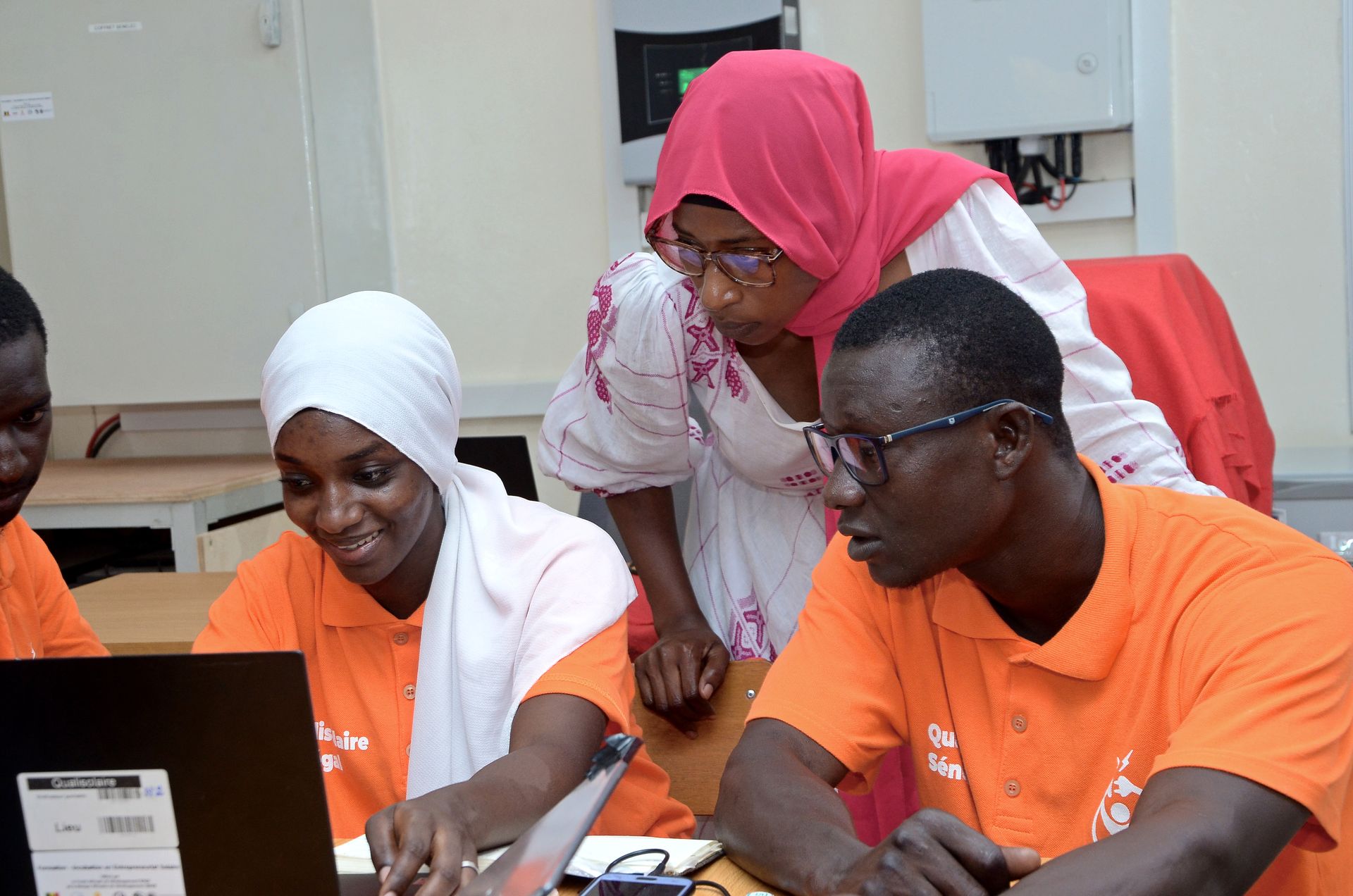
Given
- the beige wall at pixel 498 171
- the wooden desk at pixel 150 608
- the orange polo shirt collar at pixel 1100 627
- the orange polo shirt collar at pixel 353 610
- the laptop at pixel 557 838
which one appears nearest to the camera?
the laptop at pixel 557 838

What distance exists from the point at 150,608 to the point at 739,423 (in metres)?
1.34

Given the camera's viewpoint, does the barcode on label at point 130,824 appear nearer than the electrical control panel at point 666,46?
Yes

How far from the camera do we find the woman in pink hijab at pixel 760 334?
61.2 inches

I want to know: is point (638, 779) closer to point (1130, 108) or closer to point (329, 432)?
point (329, 432)

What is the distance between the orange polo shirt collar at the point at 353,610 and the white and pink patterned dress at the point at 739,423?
1.72 feet

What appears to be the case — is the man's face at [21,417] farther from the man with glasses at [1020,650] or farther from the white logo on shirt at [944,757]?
the white logo on shirt at [944,757]

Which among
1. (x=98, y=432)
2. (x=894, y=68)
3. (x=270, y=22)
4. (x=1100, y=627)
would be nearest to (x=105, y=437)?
(x=98, y=432)

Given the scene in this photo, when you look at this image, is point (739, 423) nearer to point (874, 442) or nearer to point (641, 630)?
point (641, 630)

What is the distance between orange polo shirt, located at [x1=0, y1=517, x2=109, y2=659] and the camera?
1653 millimetres

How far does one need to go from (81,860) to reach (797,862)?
532 mm

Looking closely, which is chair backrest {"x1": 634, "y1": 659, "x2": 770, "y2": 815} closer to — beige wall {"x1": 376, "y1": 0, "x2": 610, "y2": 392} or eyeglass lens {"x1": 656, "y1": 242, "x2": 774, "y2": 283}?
eyeglass lens {"x1": 656, "y1": 242, "x2": 774, "y2": 283}

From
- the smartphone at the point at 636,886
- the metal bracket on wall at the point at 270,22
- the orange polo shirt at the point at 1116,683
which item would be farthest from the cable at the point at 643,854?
the metal bracket on wall at the point at 270,22

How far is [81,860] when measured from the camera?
0.88 metres

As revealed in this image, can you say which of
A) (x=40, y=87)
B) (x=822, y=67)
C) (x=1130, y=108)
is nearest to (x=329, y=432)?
(x=822, y=67)
